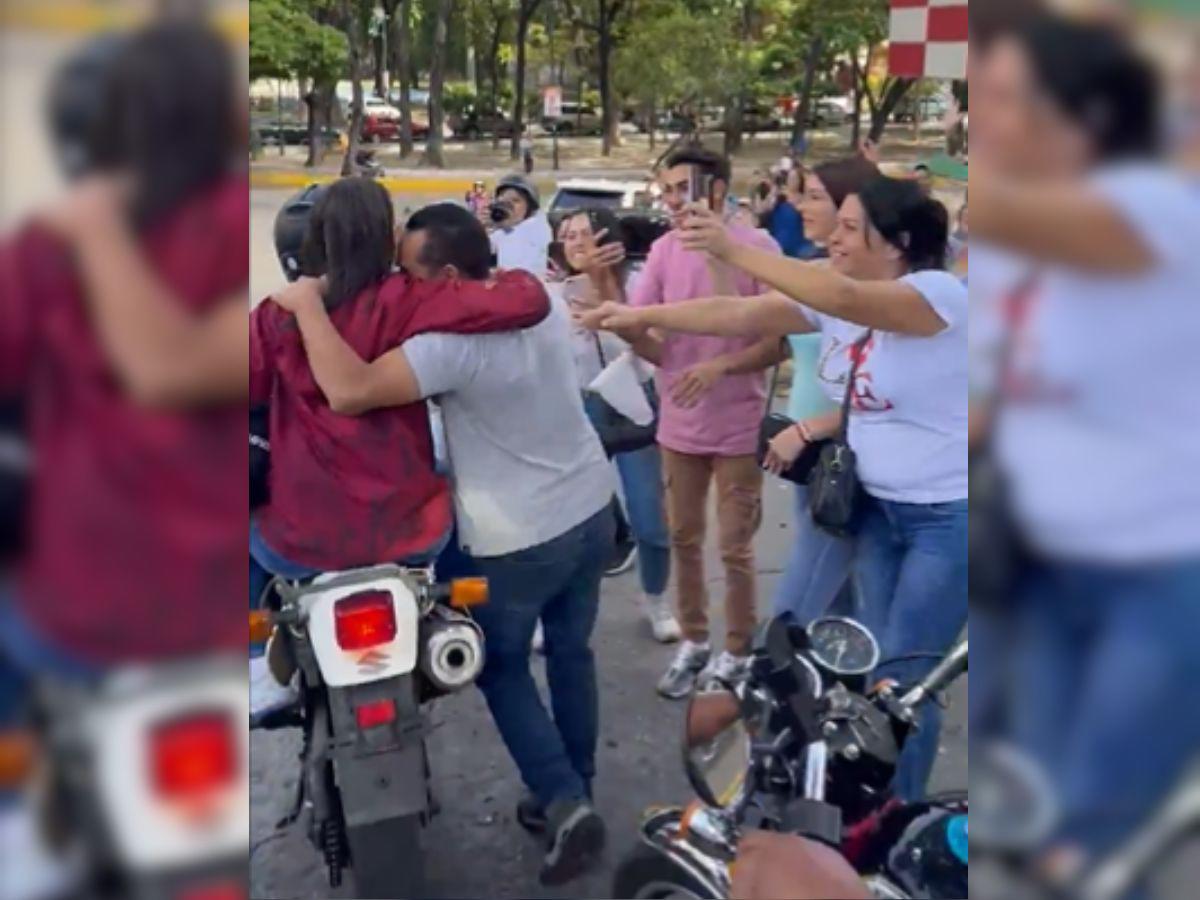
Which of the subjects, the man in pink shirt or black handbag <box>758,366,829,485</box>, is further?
the man in pink shirt

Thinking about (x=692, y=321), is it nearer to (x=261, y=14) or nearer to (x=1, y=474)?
(x=261, y=14)

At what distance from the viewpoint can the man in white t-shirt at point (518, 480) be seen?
2078 millimetres

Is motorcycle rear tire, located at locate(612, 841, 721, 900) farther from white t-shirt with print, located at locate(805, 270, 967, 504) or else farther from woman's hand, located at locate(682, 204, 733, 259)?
woman's hand, located at locate(682, 204, 733, 259)

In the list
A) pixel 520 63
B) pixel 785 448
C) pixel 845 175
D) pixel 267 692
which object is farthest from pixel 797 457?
pixel 267 692

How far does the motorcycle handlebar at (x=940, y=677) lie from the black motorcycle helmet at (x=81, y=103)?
3.30 ft

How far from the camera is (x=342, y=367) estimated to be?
201cm

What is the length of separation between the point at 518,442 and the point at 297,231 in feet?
2.15

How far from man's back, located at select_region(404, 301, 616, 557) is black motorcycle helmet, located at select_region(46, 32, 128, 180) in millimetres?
1586

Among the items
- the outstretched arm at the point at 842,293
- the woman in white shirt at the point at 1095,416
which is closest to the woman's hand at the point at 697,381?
the outstretched arm at the point at 842,293

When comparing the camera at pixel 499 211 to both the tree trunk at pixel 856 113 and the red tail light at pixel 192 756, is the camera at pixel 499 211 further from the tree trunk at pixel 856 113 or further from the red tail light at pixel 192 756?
the red tail light at pixel 192 756

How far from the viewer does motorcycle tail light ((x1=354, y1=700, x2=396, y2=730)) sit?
6.63 feet

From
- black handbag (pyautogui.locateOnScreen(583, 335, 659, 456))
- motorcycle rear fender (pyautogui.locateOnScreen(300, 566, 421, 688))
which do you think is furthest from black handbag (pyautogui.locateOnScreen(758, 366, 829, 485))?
motorcycle rear fender (pyautogui.locateOnScreen(300, 566, 421, 688))

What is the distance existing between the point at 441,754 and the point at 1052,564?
7.69ft

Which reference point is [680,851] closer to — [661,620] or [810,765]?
[810,765]
